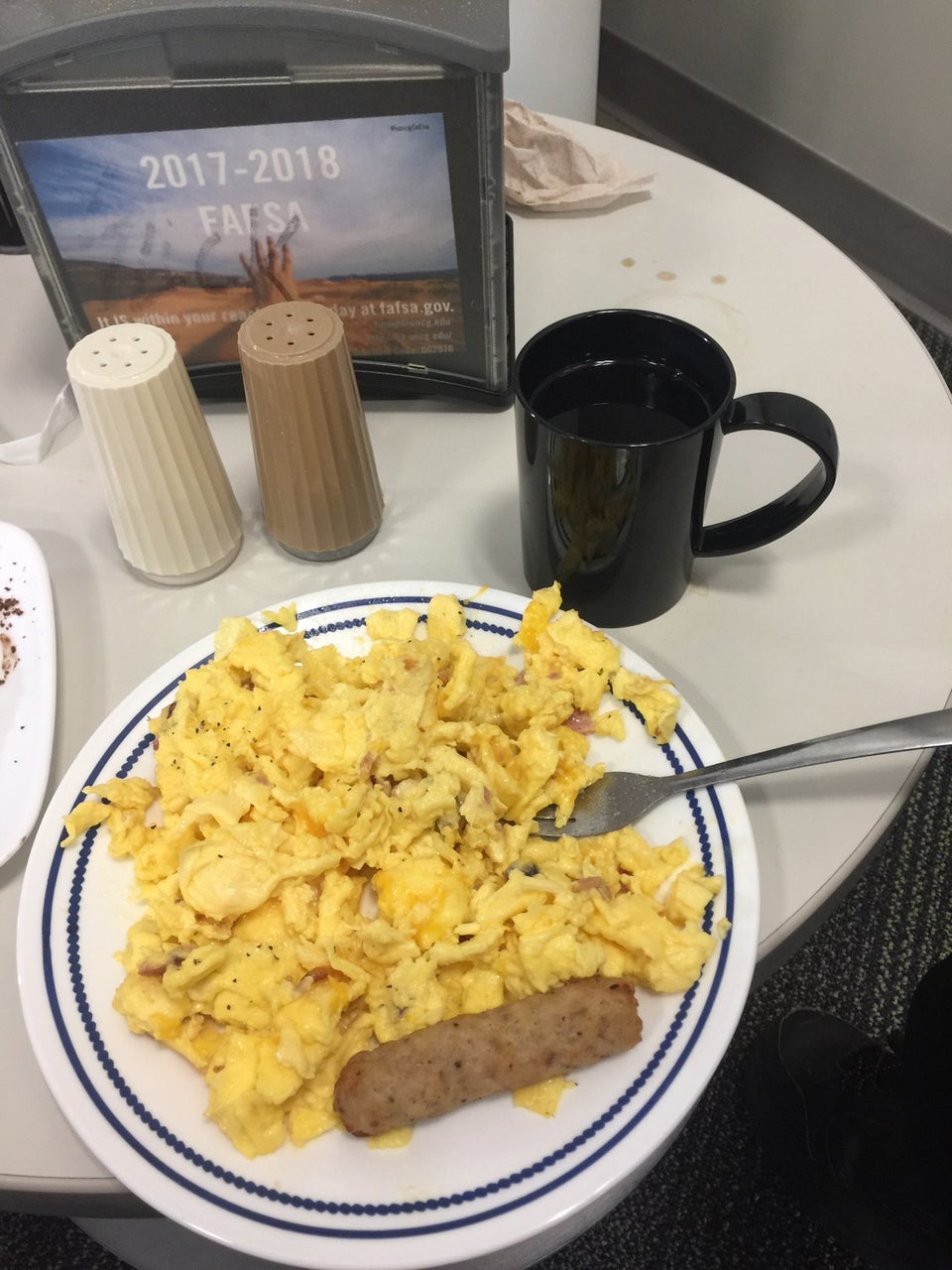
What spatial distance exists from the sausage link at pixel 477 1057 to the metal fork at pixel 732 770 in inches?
5.2

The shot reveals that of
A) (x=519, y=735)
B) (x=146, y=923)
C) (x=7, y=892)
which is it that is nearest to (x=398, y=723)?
(x=519, y=735)

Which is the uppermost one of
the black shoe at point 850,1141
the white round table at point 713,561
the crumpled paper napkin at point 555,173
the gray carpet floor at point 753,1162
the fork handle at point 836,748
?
the crumpled paper napkin at point 555,173

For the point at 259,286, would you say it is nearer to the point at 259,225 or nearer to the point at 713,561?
the point at 259,225

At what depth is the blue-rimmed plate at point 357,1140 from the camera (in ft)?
1.73

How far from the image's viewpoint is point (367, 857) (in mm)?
690

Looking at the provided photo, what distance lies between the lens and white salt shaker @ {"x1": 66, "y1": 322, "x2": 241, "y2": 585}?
76cm

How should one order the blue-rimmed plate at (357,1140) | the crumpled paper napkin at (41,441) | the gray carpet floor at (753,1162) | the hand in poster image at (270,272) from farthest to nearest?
the gray carpet floor at (753,1162)
the crumpled paper napkin at (41,441)
the hand in poster image at (270,272)
the blue-rimmed plate at (357,1140)

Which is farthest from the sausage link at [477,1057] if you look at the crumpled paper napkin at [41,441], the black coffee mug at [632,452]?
the crumpled paper napkin at [41,441]

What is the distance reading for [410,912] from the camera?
26.1 inches

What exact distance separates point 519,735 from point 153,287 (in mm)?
579

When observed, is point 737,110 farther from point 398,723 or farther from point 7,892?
point 7,892

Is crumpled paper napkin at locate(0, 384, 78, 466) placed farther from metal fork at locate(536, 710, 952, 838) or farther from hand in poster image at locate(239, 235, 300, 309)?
metal fork at locate(536, 710, 952, 838)

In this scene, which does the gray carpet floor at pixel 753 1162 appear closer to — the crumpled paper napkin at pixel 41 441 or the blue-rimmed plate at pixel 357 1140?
the blue-rimmed plate at pixel 357 1140

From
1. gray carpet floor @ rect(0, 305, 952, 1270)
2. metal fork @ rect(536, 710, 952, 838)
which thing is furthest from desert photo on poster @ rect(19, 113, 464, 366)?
gray carpet floor @ rect(0, 305, 952, 1270)
